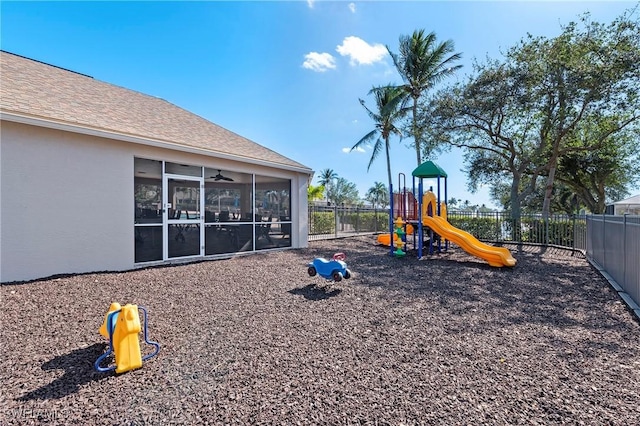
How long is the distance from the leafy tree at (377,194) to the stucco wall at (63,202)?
5818cm

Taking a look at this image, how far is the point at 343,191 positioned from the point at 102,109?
56.4 metres

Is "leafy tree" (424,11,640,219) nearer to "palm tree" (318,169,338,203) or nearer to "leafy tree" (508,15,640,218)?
"leafy tree" (508,15,640,218)

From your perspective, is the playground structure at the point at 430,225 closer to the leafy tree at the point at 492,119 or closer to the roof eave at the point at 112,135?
the leafy tree at the point at 492,119

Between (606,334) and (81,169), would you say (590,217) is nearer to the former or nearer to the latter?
(606,334)

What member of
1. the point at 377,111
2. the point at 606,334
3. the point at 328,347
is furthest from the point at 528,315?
the point at 377,111

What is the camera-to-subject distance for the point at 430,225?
9.00m

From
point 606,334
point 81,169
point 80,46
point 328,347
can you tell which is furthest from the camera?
point 80,46

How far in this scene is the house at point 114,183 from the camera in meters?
5.16

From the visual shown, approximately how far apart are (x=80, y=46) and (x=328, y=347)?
1165cm

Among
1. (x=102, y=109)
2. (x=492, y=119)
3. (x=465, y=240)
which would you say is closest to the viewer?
(x=102, y=109)

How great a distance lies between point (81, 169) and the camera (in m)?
5.77

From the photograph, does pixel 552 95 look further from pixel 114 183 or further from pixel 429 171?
pixel 114 183

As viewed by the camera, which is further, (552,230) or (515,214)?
(515,214)

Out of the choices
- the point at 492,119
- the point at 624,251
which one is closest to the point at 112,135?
the point at 624,251
